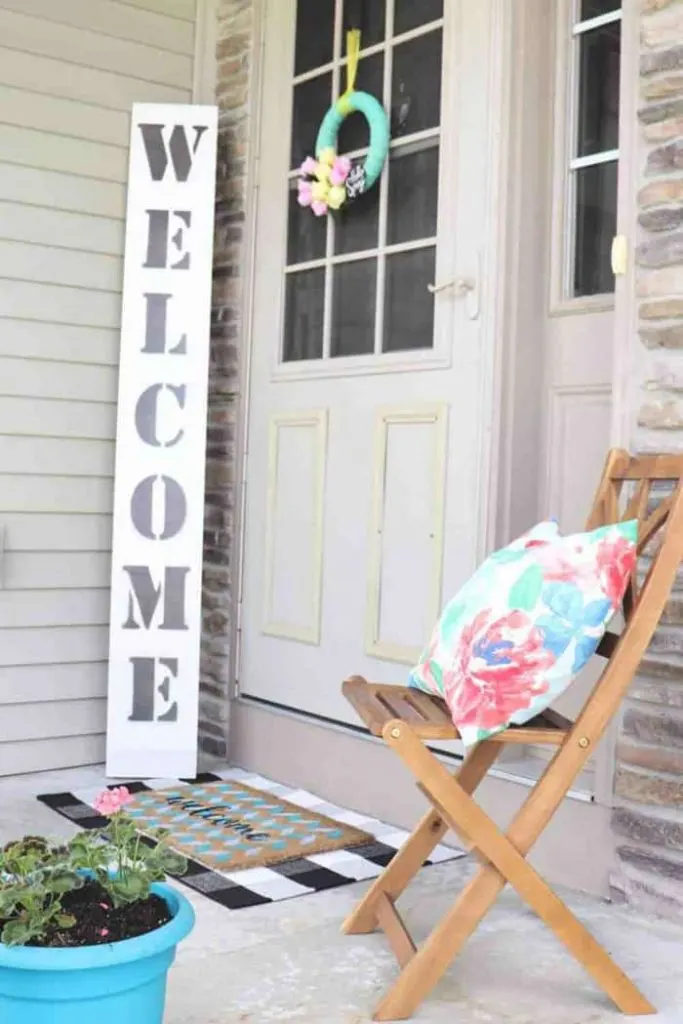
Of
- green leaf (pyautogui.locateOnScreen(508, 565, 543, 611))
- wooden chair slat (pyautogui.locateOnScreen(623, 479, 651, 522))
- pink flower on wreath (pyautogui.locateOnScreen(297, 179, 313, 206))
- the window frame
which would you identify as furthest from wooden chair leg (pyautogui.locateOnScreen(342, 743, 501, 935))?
pink flower on wreath (pyautogui.locateOnScreen(297, 179, 313, 206))

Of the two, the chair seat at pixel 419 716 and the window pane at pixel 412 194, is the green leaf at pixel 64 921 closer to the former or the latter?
the chair seat at pixel 419 716

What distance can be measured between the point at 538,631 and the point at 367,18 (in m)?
2.09

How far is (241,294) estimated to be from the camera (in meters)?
3.52

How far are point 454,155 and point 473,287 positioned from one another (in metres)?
0.35

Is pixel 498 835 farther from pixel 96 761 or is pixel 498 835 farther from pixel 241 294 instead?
pixel 241 294

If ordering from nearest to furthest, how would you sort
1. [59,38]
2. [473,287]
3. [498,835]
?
[498,835], [473,287], [59,38]

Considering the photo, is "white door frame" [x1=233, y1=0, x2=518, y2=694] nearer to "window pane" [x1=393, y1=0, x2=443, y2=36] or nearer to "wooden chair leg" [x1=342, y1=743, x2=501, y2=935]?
"window pane" [x1=393, y1=0, x2=443, y2=36]

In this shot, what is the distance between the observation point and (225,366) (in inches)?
141

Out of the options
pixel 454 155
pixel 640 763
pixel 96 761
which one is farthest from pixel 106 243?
pixel 640 763

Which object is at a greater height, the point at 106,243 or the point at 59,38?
the point at 59,38

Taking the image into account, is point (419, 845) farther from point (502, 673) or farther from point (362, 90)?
point (362, 90)

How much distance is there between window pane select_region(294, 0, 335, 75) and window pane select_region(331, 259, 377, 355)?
2.05 ft

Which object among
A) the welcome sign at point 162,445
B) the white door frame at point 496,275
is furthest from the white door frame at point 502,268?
the welcome sign at point 162,445

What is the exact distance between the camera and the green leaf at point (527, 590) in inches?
71.0
